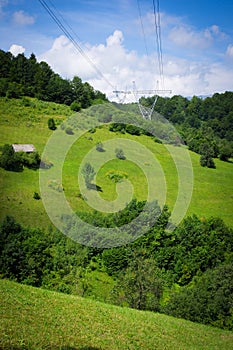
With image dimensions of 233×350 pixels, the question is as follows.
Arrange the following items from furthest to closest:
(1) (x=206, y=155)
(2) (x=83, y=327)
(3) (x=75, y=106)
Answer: (3) (x=75, y=106)
(1) (x=206, y=155)
(2) (x=83, y=327)

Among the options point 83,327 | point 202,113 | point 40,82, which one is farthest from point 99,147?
point 202,113

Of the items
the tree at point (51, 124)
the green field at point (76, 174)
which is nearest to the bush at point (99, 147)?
the green field at point (76, 174)

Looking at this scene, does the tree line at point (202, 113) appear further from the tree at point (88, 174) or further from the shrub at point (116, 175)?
the tree at point (88, 174)

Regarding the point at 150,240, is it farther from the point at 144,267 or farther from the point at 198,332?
the point at 198,332

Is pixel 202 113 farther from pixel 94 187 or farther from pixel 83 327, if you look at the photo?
pixel 83 327

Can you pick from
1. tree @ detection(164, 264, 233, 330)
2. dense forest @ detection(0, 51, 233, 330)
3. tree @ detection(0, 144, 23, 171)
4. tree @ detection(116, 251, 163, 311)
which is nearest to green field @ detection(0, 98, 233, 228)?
tree @ detection(0, 144, 23, 171)
